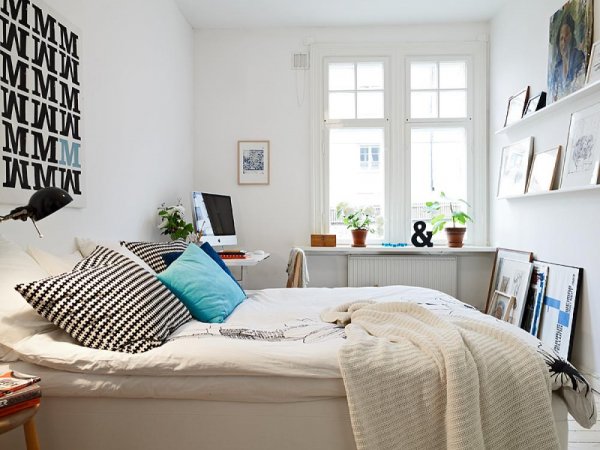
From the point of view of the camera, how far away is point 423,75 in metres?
4.53

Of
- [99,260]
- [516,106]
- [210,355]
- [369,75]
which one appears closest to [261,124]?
[369,75]

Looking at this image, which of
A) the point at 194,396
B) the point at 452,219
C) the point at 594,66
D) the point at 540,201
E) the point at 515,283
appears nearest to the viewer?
the point at 194,396

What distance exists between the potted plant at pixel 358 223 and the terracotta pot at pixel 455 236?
0.74 metres

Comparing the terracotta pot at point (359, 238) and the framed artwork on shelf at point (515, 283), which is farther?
the terracotta pot at point (359, 238)

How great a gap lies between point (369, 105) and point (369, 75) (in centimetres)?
30

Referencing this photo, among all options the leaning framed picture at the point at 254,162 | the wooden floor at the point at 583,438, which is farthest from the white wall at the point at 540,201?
the leaning framed picture at the point at 254,162

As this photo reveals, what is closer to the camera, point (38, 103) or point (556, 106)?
point (38, 103)

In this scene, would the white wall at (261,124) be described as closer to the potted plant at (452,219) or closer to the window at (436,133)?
the window at (436,133)

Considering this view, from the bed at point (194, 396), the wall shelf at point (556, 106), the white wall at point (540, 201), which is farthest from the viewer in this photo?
the white wall at point (540, 201)

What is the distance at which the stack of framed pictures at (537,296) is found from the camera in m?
2.99

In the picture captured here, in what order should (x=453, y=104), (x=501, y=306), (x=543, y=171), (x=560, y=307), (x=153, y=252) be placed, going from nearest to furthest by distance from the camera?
(x=153, y=252), (x=560, y=307), (x=543, y=171), (x=501, y=306), (x=453, y=104)

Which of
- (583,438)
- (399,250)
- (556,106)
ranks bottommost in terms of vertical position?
(583,438)

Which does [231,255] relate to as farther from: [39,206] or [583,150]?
[583,150]

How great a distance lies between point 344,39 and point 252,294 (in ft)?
9.68
